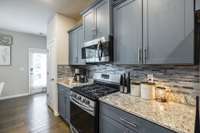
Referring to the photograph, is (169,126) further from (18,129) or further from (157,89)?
(18,129)

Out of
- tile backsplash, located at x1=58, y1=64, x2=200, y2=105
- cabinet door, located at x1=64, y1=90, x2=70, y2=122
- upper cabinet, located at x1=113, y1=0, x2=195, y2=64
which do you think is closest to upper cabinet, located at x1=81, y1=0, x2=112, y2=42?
upper cabinet, located at x1=113, y1=0, x2=195, y2=64

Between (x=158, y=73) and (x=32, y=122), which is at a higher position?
(x=158, y=73)

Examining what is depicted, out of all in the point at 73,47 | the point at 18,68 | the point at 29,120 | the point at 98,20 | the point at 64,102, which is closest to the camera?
the point at 98,20

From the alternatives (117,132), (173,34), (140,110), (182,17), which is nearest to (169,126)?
(140,110)

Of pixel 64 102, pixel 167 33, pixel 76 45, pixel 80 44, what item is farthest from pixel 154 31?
pixel 64 102

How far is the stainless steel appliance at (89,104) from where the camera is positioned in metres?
1.67

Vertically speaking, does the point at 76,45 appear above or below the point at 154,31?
above

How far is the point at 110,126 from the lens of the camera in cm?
146

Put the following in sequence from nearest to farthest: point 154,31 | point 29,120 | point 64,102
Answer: point 154,31, point 64,102, point 29,120

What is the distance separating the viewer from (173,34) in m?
1.18

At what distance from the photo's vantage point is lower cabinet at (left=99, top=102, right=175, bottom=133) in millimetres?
1052

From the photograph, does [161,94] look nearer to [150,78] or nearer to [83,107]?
[150,78]

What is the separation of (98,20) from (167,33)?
1.15 meters

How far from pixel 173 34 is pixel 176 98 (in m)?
0.74
